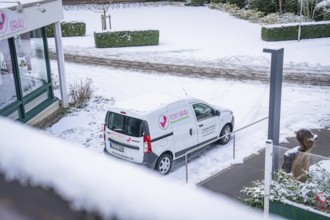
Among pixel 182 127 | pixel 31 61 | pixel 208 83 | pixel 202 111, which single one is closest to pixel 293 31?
pixel 208 83

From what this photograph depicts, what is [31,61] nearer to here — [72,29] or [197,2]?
[72,29]

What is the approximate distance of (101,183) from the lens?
72cm

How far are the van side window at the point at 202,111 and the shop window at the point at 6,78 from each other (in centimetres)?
462

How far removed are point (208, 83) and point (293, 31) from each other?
9.42 m

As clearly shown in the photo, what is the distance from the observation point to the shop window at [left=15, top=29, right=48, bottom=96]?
38.5 feet

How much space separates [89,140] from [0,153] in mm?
10536

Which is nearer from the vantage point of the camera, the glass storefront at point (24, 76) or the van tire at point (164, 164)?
the van tire at point (164, 164)

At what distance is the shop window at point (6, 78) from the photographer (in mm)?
10922

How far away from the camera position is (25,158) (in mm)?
793

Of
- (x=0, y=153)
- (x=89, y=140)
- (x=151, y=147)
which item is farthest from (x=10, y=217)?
(x=89, y=140)

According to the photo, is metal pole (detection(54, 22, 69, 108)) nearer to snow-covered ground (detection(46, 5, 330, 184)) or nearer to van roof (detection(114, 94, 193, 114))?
snow-covered ground (detection(46, 5, 330, 184))

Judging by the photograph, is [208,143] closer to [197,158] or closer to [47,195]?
[197,158]

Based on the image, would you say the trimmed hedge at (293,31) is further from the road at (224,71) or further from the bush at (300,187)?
the bush at (300,187)

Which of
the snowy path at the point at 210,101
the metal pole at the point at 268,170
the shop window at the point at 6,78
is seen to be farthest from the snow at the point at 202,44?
the metal pole at the point at 268,170
